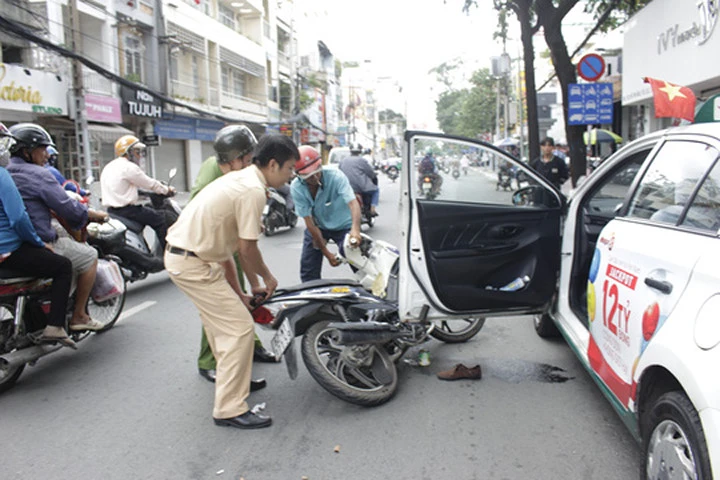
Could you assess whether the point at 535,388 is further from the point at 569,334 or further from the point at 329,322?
the point at 329,322

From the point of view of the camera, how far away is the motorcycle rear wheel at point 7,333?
154 inches

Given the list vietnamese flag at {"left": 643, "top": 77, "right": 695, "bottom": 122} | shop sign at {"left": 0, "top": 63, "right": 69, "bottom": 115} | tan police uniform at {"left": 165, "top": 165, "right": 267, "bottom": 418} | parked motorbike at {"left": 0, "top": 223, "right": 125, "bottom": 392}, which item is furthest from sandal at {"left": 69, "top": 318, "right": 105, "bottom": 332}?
shop sign at {"left": 0, "top": 63, "right": 69, "bottom": 115}

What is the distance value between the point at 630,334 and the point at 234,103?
29.6 meters

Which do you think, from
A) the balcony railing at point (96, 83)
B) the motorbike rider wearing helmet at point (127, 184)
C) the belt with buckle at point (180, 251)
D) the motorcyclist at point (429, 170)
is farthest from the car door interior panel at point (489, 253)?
the balcony railing at point (96, 83)

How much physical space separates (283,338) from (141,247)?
13.1 ft

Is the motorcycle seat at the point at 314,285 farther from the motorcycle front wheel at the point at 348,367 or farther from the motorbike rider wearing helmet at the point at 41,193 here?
the motorbike rider wearing helmet at the point at 41,193

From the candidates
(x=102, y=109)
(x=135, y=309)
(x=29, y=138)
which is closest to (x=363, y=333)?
(x=29, y=138)

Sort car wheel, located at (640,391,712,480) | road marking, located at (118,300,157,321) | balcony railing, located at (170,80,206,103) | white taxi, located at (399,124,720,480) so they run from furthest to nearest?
balcony railing, located at (170,80,206,103) < road marking, located at (118,300,157,321) < white taxi, located at (399,124,720,480) < car wheel, located at (640,391,712,480)

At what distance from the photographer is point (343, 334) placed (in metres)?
3.45

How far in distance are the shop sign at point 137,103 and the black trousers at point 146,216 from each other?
14.6 metres

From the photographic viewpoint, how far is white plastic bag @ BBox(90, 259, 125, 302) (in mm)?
4809

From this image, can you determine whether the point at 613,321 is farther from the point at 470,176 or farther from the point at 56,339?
the point at 56,339

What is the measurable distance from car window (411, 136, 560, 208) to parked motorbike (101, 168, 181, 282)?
3621mm

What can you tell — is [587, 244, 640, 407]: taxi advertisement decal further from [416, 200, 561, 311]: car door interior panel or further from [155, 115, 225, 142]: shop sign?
[155, 115, 225, 142]: shop sign
